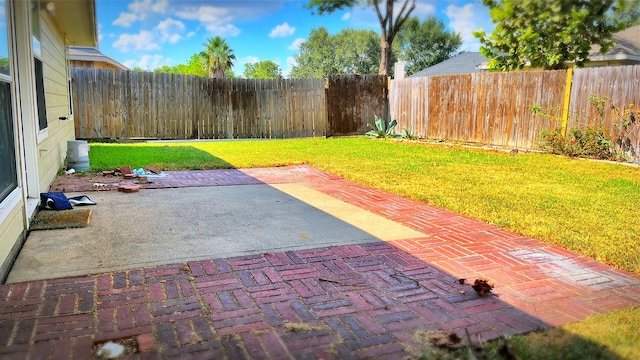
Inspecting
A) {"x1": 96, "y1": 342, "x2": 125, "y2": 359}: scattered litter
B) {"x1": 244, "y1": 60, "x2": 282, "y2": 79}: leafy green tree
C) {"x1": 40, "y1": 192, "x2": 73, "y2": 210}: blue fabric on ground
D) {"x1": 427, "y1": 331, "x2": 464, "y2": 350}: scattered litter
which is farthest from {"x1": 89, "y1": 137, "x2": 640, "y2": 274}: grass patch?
{"x1": 244, "y1": 60, "x2": 282, "y2": 79}: leafy green tree

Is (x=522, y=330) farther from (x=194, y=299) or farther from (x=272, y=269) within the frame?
(x=194, y=299)

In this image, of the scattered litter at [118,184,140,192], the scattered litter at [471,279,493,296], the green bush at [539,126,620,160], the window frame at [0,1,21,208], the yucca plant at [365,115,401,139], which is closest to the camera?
the scattered litter at [471,279,493,296]

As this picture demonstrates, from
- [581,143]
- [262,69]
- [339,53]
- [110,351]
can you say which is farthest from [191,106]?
[262,69]

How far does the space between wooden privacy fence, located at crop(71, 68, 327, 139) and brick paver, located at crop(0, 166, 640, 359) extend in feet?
32.3

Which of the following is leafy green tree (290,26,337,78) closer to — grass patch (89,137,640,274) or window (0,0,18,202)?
grass patch (89,137,640,274)

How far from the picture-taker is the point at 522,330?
2363 millimetres

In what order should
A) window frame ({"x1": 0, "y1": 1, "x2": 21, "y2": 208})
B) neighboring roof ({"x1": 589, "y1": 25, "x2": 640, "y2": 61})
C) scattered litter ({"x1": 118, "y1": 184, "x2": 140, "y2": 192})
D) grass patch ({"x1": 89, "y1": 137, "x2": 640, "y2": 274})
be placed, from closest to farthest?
window frame ({"x1": 0, "y1": 1, "x2": 21, "y2": 208}) < grass patch ({"x1": 89, "y1": 137, "x2": 640, "y2": 274}) < scattered litter ({"x1": 118, "y1": 184, "x2": 140, "y2": 192}) < neighboring roof ({"x1": 589, "y1": 25, "x2": 640, "y2": 61})

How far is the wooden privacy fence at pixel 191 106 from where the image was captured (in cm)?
1160

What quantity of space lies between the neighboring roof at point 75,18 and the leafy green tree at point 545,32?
32.1 ft

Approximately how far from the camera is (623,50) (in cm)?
1364

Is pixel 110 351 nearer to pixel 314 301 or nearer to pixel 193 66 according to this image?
pixel 314 301

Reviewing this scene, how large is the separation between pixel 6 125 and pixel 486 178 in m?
5.72

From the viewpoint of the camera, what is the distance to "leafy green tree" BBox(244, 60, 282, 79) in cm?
5341

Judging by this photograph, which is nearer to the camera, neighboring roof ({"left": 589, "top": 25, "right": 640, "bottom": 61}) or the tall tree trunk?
neighboring roof ({"left": 589, "top": 25, "right": 640, "bottom": 61})
